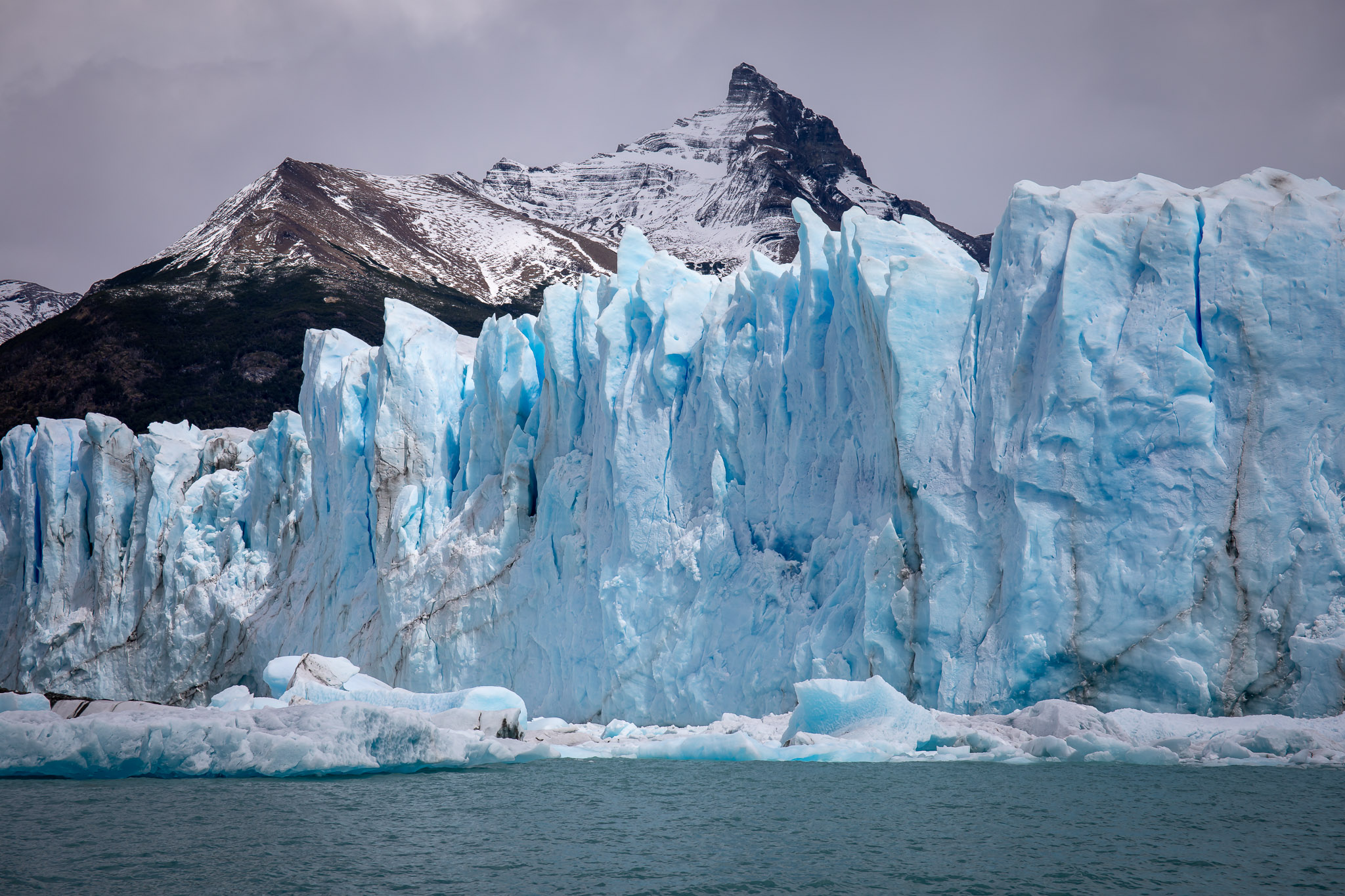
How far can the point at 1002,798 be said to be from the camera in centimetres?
828

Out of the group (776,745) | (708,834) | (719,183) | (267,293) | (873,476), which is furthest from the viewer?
(719,183)

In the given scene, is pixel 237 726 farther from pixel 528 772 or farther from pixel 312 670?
pixel 312 670

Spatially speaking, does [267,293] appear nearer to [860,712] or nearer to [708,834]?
[860,712]

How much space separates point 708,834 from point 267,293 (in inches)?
2109

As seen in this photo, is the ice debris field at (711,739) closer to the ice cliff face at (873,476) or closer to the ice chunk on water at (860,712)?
the ice chunk on water at (860,712)

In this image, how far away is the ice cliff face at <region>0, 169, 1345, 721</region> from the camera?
10375mm

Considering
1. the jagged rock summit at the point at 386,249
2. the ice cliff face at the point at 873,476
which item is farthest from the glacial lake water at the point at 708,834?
the jagged rock summit at the point at 386,249

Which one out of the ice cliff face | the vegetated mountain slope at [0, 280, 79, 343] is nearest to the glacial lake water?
the ice cliff face

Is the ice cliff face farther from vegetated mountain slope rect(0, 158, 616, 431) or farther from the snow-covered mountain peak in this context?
the snow-covered mountain peak

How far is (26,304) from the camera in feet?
388

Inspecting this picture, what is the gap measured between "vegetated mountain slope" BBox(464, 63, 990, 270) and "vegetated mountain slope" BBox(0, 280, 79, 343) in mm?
50698

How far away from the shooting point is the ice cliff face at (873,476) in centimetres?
1038

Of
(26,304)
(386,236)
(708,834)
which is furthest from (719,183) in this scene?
(708,834)

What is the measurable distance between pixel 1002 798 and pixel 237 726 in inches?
268
